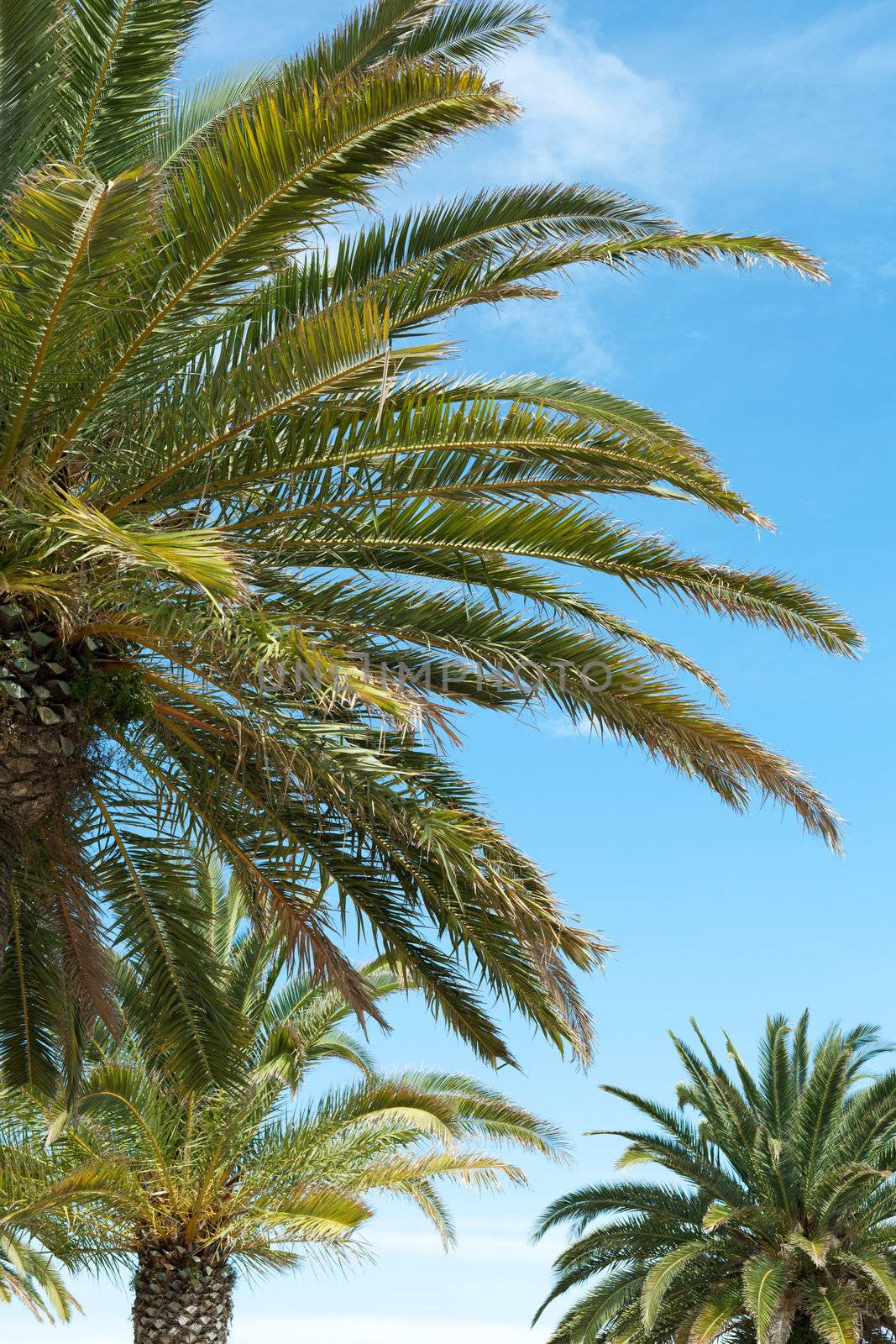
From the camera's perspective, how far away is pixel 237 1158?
49.6ft

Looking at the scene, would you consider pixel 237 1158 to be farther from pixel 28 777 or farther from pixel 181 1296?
pixel 28 777

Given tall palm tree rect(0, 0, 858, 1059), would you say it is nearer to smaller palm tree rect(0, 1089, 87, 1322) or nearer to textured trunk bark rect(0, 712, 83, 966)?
textured trunk bark rect(0, 712, 83, 966)

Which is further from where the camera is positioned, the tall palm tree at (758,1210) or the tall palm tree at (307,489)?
the tall palm tree at (758,1210)

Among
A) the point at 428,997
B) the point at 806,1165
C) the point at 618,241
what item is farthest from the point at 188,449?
the point at 806,1165

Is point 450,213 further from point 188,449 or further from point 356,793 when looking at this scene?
point 356,793

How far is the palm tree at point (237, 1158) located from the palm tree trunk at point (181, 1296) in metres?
0.01

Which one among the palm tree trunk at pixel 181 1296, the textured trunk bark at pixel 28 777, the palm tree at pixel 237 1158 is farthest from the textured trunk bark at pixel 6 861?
the palm tree trunk at pixel 181 1296

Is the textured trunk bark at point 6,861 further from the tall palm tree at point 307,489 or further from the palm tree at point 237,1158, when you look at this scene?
the palm tree at point 237,1158

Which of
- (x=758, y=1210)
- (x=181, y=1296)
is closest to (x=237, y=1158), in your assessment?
(x=181, y=1296)

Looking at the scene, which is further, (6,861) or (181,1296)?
(181,1296)

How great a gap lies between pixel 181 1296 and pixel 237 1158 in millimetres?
1625

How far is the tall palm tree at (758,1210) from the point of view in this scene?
18.4m

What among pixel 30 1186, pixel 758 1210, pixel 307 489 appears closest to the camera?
pixel 307 489

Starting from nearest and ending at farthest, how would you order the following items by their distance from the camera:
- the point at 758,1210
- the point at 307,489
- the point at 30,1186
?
1. the point at 307,489
2. the point at 30,1186
3. the point at 758,1210
